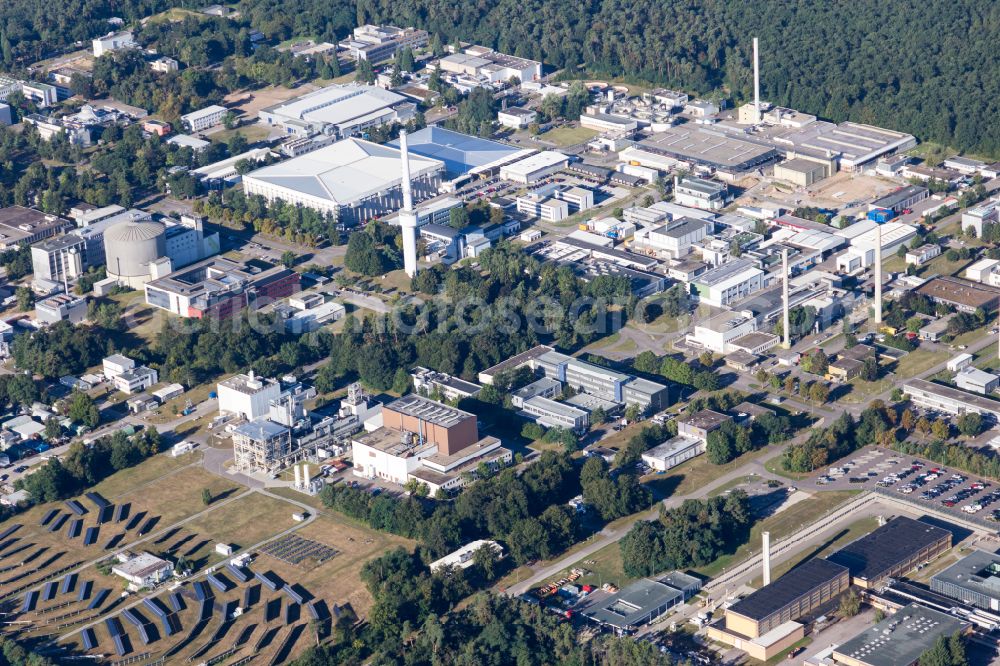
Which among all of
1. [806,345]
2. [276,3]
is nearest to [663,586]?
[806,345]

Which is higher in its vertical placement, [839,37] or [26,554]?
[839,37]

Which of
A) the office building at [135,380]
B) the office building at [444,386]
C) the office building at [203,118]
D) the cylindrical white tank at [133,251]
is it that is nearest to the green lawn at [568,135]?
the office building at [203,118]

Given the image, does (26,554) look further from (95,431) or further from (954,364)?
(954,364)

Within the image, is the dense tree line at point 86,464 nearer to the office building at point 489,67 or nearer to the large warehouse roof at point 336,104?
the large warehouse roof at point 336,104

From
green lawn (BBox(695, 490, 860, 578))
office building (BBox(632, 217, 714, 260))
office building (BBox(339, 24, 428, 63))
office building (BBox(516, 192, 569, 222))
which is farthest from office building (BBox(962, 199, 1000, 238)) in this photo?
office building (BBox(339, 24, 428, 63))

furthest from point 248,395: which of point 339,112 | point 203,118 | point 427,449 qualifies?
point 203,118

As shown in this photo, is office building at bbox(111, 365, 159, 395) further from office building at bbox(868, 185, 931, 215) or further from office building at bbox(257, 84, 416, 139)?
office building at bbox(868, 185, 931, 215)

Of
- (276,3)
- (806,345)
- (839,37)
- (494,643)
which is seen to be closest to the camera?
(494,643)
